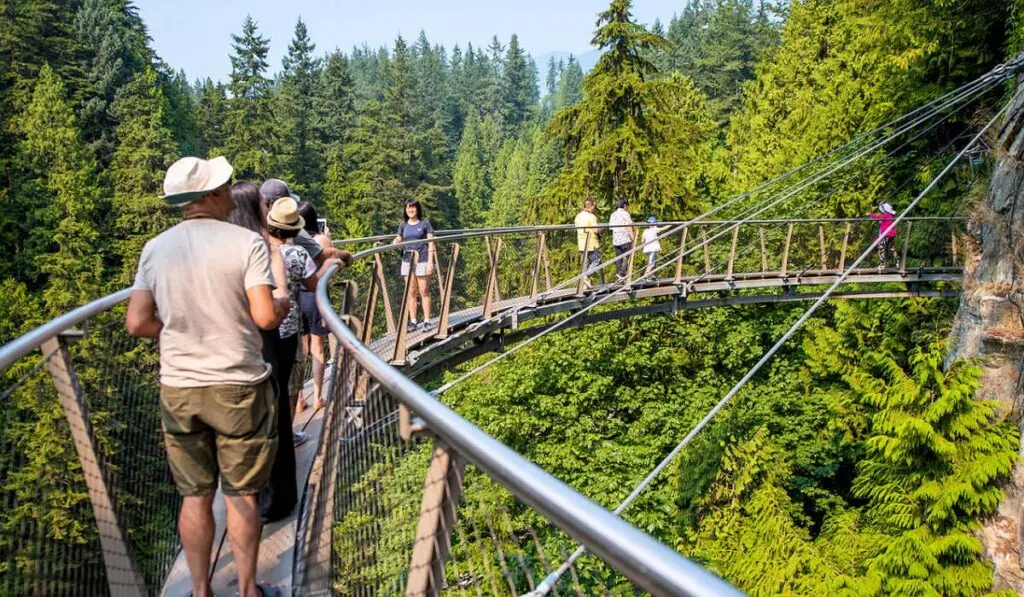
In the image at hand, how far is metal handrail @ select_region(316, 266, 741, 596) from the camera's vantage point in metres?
0.78

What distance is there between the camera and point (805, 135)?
925 inches

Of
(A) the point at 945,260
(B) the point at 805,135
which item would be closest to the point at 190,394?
(A) the point at 945,260

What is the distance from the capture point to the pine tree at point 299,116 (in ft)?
155

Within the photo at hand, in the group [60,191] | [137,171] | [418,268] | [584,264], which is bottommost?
[584,264]

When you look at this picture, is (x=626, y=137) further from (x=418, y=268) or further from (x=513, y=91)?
(x=513, y=91)

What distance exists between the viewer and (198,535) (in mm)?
2338

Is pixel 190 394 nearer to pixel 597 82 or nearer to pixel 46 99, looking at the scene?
pixel 597 82

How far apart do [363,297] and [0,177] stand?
31.2 m

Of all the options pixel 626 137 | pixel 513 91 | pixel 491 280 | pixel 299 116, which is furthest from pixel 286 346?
pixel 513 91

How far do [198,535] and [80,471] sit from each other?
1.56 ft

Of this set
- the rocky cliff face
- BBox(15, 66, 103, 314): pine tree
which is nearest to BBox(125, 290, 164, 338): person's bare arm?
the rocky cliff face

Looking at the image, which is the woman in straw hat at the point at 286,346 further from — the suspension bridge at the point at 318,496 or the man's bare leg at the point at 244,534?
the man's bare leg at the point at 244,534

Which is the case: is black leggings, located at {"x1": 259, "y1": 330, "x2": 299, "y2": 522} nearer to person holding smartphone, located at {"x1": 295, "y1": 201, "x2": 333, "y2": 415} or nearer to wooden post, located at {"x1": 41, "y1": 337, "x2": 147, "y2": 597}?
wooden post, located at {"x1": 41, "y1": 337, "x2": 147, "y2": 597}

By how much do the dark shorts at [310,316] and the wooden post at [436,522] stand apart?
3.02 m
